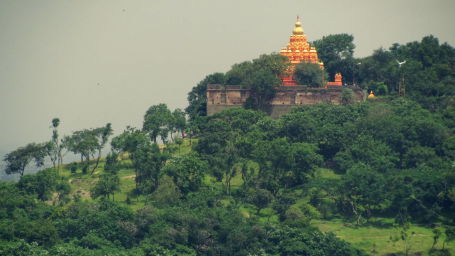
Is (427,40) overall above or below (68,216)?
above

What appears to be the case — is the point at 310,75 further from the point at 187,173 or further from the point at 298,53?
the point at 187,173

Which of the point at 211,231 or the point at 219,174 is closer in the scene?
the point at 211,231

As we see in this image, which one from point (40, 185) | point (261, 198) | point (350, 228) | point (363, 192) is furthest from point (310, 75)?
point (40, 185)

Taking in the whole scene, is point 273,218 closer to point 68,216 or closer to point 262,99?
point 68,216

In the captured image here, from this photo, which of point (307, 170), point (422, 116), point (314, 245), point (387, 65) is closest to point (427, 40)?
point (387, 65)

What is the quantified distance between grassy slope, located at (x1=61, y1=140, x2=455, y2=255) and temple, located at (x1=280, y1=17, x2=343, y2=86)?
17791 mm

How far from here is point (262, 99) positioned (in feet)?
379

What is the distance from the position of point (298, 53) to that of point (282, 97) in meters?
5.38

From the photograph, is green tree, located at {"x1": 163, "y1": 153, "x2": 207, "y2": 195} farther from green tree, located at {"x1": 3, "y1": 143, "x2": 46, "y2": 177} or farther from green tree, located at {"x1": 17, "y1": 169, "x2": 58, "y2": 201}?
green tree, located at {"x1": 3, "y1": 143, "x2": 46, "y2": 177}

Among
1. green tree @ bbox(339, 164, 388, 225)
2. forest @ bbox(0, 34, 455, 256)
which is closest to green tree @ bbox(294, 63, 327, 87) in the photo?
forest @ bbox(0, 34, 455, 256)

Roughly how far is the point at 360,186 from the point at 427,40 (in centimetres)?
3279

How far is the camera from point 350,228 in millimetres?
90750

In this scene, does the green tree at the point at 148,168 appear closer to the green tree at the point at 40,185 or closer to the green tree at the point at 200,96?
the green tree at the point at 40,185

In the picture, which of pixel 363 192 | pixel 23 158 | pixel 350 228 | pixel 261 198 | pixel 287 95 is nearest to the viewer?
pixel 350 228
